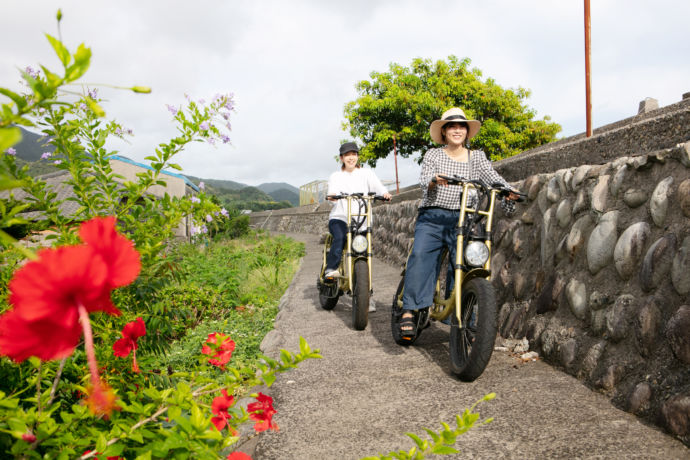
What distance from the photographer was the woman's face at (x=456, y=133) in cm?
355

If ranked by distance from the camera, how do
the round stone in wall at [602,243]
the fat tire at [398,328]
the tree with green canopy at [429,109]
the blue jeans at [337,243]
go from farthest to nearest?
Answer: 1. the tree with green canopy at [429,109]
2. the blue jeans at [337,243]
3. the fat tire at [398,328]
4. the round stone in wall at [602,243]

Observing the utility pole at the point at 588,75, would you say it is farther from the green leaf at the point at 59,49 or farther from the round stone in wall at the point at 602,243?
the green leaf at the point at 59,49

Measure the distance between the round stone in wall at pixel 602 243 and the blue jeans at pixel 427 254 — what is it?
0.92 metres

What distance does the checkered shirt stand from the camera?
3.48m

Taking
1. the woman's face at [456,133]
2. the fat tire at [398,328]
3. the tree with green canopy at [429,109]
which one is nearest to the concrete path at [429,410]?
the fat tire at [398,328]

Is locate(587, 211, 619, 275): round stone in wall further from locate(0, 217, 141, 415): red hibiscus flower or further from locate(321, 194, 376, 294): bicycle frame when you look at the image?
locate(0, 217, 141, 415): red hibiscus flower

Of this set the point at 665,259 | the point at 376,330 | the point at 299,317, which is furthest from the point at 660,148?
the point at 299,317

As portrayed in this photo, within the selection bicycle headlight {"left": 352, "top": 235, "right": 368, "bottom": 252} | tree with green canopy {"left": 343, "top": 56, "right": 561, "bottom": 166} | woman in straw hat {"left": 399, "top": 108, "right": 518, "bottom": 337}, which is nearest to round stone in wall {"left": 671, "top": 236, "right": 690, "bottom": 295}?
woman in straw hat {"left": 399, "top": 108, "right": 518, "bottom": 337}

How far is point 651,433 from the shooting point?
202cm

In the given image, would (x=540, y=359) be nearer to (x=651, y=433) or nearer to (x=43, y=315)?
(x=651, y=433)

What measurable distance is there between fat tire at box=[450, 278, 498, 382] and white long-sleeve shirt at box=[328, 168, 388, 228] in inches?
90.7

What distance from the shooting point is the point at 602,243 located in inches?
110

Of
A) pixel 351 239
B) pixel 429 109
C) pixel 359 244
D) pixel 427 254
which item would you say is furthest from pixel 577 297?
pixel 429 109

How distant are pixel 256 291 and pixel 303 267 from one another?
121 inches
